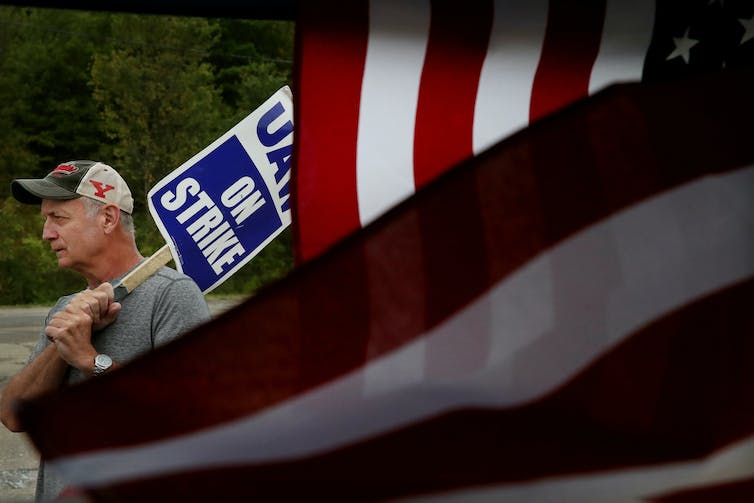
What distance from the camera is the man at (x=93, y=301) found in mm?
2363

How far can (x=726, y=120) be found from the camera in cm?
124

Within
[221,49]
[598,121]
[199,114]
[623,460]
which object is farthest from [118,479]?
[221,49]

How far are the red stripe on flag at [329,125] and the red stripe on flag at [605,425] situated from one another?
0.36m

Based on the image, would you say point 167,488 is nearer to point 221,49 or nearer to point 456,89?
point 456,89

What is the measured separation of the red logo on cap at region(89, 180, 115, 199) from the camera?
9.21 feet

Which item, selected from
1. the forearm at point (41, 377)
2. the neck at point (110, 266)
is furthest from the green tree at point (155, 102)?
the forearm at point (41, 377)

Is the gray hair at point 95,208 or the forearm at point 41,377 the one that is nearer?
the forearm at point 41,377

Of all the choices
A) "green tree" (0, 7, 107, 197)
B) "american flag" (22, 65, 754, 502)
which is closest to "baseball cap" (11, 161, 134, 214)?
"american flag" (22, 65, 754, 502)

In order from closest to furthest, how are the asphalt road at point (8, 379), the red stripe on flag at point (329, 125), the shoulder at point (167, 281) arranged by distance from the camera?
1. the red stripe on flag at point (329, 125)
2. the shoulder at point (167, 281)
3. the asphalt road at point (8, 379)

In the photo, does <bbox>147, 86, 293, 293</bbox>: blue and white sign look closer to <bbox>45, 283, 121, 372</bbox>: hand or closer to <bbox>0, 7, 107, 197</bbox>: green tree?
<bbox>45, 283, 121, 372</bbox>: hand

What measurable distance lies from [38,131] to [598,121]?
42226 mm

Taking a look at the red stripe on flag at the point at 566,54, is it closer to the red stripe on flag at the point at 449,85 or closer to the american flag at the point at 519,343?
the red stripe on flag at the point at 449,85

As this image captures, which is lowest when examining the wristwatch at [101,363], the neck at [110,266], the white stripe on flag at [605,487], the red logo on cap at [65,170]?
the wristwatch at [101,363]

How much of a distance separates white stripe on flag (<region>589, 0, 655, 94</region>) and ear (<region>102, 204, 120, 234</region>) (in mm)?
1658
